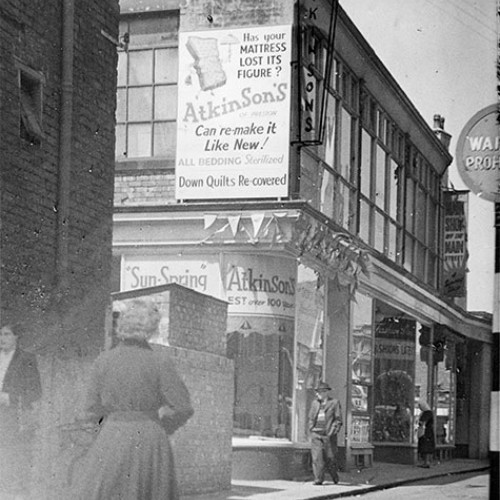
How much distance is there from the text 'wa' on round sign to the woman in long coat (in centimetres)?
146

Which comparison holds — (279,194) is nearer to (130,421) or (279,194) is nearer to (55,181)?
(55,181)

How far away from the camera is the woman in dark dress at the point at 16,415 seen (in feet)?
17.8

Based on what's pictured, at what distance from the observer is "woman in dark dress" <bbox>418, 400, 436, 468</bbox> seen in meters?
14.7

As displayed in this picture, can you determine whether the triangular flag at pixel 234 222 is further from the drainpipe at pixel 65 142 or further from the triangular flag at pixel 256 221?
the drainpipe at pixel 65 142

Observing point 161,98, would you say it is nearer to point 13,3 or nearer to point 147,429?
point 13,3

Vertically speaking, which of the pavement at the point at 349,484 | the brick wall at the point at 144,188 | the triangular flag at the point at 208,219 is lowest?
the pavement at the point at 349,484

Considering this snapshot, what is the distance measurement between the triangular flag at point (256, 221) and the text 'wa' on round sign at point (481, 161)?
1199 millimetres

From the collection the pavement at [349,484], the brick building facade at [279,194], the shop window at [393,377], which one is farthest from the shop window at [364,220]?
the pavement at [349,484]

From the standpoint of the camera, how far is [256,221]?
5.95m

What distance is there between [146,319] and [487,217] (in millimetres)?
1499

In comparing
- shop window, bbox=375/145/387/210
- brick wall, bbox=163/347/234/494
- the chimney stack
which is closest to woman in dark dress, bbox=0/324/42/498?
brick wall, bbox=163/347/234/494

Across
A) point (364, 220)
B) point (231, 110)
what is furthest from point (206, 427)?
point (231, 110)

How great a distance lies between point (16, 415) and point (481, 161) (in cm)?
229

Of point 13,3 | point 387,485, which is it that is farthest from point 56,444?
point 387,485
